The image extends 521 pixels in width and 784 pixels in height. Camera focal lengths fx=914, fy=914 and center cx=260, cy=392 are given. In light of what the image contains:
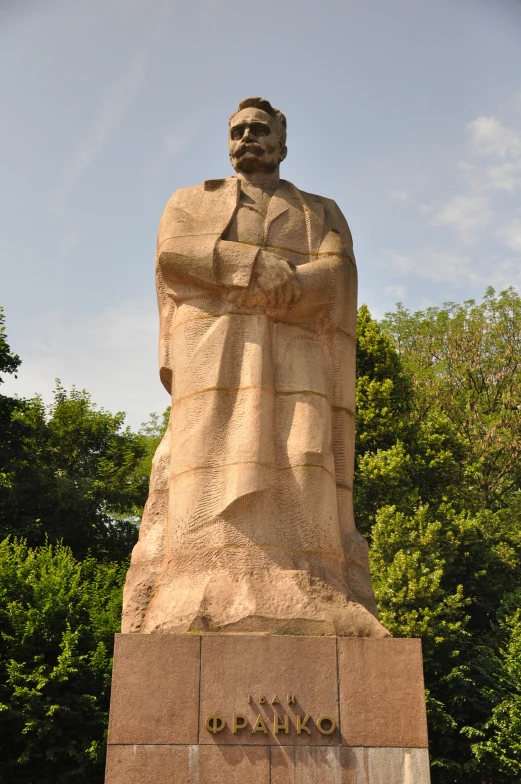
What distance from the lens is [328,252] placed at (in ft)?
29.6

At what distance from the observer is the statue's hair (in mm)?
9578

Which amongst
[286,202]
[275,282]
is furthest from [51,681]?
[286,202]

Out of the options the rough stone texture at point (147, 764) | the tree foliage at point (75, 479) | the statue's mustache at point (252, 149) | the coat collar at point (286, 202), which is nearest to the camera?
the rough stone texture at point (147, 764)

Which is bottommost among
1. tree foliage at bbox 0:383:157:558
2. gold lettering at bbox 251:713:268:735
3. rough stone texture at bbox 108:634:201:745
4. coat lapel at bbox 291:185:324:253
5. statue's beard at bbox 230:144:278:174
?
gold lettering at bbox 251:713:268:735

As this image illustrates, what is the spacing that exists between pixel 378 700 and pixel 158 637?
175cm

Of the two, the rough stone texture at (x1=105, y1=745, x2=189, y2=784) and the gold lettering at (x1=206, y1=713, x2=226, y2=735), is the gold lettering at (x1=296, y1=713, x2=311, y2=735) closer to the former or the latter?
the gold lettering at (x1=206, y1=713, x2=226, y2=735)

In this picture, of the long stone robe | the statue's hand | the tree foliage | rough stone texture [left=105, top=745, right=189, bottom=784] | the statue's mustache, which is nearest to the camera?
rough stone texture [left=105, top=745, right=189, bottom=784]

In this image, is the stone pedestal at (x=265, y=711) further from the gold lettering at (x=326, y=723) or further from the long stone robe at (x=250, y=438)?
the long stone robe at (x=250, y=438)

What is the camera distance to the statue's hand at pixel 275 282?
848cm

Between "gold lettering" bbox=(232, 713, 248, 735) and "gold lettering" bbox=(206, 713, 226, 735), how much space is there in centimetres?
8

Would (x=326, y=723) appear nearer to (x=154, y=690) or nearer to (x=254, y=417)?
(x=154, y=690)

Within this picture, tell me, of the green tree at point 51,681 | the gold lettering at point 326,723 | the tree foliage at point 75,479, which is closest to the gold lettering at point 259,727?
the gold lettering at point 326,723

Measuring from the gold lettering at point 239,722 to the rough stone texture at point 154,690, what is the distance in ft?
0.93

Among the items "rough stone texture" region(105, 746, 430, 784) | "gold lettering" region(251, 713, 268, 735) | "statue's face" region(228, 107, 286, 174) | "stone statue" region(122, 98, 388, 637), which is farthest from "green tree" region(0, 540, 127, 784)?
"statue's face" region(228, 107, 286, 174)
